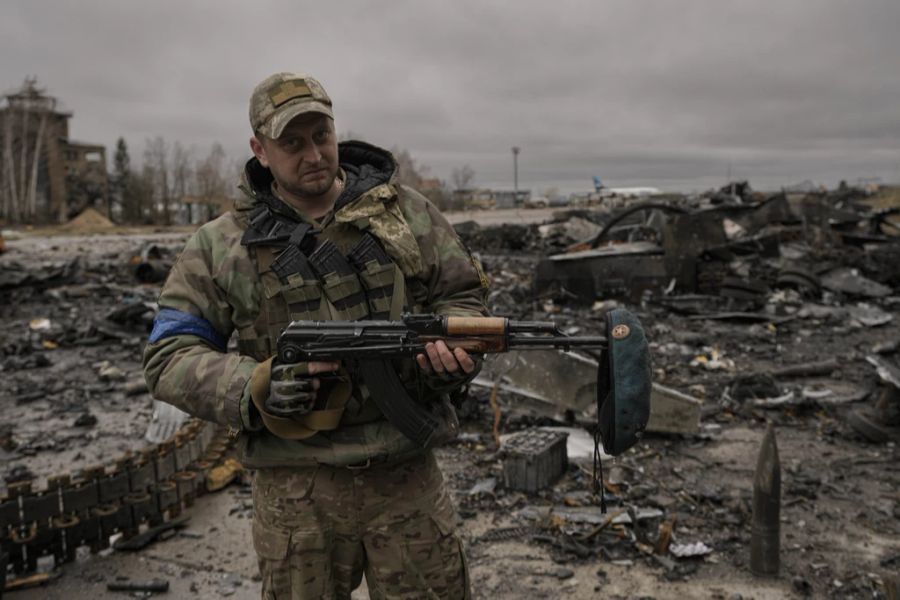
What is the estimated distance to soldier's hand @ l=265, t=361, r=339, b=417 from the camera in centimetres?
217

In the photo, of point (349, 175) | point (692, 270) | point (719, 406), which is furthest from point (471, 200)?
point (349, 175)

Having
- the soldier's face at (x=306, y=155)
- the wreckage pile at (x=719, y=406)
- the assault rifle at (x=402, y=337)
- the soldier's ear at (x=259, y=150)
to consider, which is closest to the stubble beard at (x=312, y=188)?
the soldier's face at (x=306, y=155)

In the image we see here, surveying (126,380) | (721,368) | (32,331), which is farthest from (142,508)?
(32,331)

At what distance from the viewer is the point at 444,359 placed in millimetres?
2197

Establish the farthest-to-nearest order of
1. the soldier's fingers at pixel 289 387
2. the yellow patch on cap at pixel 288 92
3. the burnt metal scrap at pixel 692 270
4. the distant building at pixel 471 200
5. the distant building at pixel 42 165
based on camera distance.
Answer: the distant building at pixel 471 200
the distant building at pixel 42 165
the burnt metal scrap at pixel 692 270
the yellow patch on cap at pixel 288 92
the soldier's fingers at pixel 289 387

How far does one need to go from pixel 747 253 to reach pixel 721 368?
6.34 meters

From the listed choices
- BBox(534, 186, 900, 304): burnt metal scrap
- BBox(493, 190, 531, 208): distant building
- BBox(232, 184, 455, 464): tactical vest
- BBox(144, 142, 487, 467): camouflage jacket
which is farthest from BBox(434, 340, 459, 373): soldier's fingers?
BBox(493, 190, 531, 208): distant building

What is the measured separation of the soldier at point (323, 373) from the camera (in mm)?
2346

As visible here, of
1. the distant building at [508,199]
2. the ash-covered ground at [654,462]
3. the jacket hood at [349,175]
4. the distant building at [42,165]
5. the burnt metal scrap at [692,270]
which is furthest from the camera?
the distant building at [508,199]

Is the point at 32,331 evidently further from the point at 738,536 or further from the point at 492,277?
the point at 738,536

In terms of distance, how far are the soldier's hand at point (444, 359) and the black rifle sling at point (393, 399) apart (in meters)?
0.14

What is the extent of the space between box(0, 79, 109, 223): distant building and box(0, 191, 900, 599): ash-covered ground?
3550 cm

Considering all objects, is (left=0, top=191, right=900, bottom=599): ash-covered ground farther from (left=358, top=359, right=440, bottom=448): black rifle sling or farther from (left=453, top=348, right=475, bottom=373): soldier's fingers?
(left=453, top=348, right=475, bottom=373): soldier's fingers

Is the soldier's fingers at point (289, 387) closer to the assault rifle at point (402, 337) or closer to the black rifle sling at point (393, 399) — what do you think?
the assault rifle at point (402, 337)
